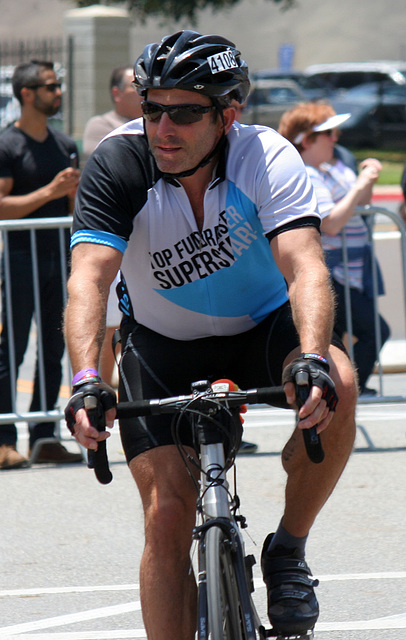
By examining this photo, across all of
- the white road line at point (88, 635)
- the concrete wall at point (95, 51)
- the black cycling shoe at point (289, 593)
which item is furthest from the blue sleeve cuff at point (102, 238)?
the concrete wall at point (95, 51)

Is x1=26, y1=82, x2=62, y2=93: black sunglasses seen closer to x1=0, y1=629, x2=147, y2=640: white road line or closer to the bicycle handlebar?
x1=0, y1=629, x2=147, y2=640: white road line

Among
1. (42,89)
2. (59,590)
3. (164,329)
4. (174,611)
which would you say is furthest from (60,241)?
(174,611)

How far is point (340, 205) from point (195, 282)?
3582 millimetres

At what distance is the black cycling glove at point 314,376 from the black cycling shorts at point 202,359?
0.53 m

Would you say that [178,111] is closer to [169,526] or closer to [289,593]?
[169,526]

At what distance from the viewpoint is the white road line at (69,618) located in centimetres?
402

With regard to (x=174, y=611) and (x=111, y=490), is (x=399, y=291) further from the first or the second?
(x=174, y=611)

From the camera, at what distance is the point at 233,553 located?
290cm

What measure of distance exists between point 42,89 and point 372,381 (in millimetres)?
3572

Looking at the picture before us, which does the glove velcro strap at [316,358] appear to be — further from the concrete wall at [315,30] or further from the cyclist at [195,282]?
the concrete wall at [315,30]

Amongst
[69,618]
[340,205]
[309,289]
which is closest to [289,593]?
[309,289]

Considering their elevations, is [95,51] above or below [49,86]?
above

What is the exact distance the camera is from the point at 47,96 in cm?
682

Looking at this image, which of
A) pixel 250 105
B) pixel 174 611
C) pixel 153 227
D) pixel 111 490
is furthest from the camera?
pixel 250 105
